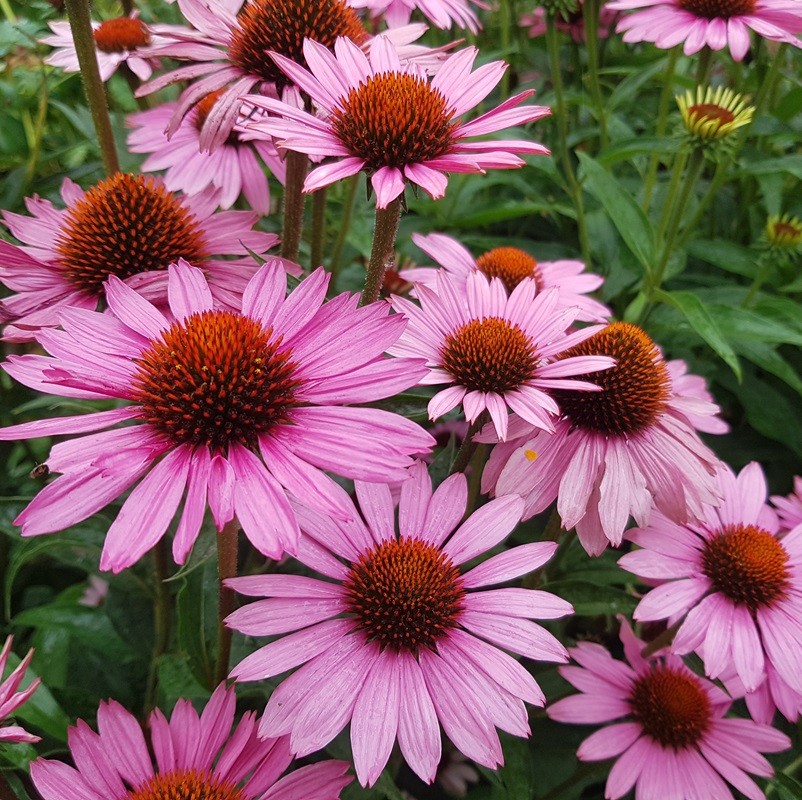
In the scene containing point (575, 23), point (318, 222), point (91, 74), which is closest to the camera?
point (91, 74)

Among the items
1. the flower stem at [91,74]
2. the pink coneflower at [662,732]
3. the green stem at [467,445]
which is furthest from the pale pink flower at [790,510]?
the flower stem at [91,74]

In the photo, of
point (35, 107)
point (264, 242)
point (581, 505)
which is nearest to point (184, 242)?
point (264, 242)

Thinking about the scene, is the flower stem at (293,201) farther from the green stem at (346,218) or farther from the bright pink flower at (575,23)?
the bright pink flower at (575,23)

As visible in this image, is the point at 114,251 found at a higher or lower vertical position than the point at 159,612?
higher

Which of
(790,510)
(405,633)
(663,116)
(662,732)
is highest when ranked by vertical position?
(663,116)

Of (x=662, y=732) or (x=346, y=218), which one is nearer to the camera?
(x=662, y=732)

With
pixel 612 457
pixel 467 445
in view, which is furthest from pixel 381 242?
pixel 612 457

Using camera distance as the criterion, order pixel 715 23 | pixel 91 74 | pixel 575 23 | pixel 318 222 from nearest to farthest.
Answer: pixel 91 74 → pixel 318 222 → pixel 715 23 → pixel 575 23

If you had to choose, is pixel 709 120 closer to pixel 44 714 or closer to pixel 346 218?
pixel 346 218
